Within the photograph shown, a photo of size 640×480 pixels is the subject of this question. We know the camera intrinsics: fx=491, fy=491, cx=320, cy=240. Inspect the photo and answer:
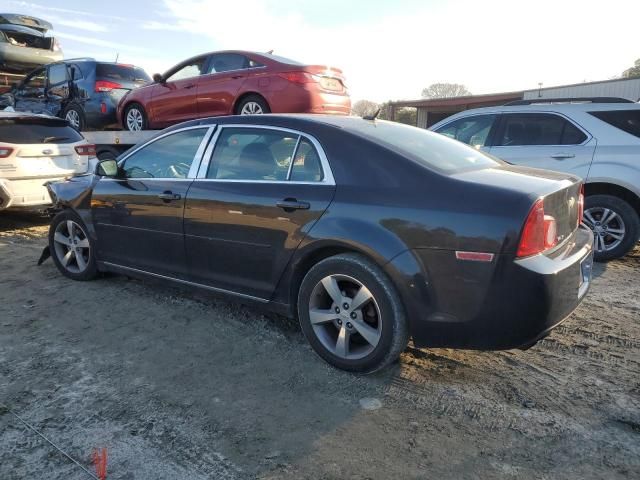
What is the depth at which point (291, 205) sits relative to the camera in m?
3.19

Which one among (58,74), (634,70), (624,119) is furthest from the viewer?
(634,70)

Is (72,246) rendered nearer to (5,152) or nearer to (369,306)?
(5,152)

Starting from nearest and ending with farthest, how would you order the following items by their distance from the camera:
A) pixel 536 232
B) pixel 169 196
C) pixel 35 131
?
1. pixel 536 232
2. pixel 169 196
3. pixel 35 131

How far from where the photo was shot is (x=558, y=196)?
280 centimetres

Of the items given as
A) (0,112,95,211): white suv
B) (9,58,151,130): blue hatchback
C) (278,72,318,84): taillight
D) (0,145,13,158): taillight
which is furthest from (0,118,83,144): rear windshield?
(278,72,318,84): taillight

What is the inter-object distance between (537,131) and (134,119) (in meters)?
6.75

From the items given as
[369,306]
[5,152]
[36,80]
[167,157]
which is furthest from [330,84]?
[36,80]

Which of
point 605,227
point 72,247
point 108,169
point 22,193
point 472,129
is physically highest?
point 472,129

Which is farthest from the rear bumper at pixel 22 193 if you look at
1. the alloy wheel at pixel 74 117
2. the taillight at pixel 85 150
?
the alloy wheel at pixel 74 117

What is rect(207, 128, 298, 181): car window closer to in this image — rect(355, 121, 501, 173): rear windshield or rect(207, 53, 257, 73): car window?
rect(355, 121, 501, 173): rear windshield

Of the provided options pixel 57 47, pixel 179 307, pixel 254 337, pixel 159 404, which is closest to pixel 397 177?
pixel 254 337

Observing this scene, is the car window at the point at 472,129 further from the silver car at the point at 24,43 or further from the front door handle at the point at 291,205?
the silver car at the point at 24,43

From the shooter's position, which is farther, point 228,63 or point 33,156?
point 228,63

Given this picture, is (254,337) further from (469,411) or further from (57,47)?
(57,47)
